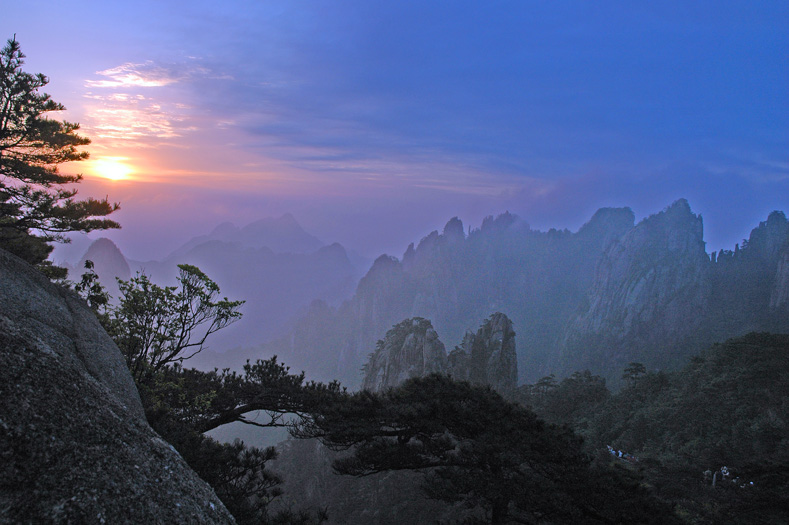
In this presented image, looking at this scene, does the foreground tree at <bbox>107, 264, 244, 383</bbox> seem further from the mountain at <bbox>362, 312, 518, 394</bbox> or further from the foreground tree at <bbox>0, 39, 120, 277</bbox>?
the mountain at <bbox>362, 312, 518, 394</bbox>

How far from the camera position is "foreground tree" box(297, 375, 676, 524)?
10039mm

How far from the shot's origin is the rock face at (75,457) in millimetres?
2689

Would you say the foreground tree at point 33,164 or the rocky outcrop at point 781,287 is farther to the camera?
the rocky outcrop at point 781,287

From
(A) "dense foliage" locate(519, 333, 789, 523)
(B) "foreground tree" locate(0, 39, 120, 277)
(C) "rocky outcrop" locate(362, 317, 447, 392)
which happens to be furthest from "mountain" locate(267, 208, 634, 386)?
(B) "foreground tree" locate(0, 39, 120, 277)

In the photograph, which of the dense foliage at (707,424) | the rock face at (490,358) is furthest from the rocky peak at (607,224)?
the dense foliage at (707,424)

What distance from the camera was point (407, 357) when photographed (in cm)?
5753

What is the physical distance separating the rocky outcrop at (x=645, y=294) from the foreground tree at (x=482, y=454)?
97.7 meters

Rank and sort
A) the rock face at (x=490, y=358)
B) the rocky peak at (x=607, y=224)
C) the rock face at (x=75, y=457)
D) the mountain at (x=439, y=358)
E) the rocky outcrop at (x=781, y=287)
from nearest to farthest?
1. the rock face at (x=75, y=457)
2. the mountain at (x=439, y=358)
3. the rock face at (x=490, y=358)
4. the rocky outcrop at (x=781, y=287)
5. the rocky peak at (x=607, y=224)

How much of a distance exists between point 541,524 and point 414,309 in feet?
516

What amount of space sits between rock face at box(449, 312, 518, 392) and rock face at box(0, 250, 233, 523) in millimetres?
54978

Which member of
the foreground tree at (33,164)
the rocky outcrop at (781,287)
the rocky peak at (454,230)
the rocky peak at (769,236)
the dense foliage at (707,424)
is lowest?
the dense foliage at (707,424)

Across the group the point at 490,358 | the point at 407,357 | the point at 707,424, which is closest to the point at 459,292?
the point at 490,358

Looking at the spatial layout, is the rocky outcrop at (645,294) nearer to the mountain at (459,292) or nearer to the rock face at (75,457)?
the mountain at (459,292)

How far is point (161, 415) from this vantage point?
370 inches
